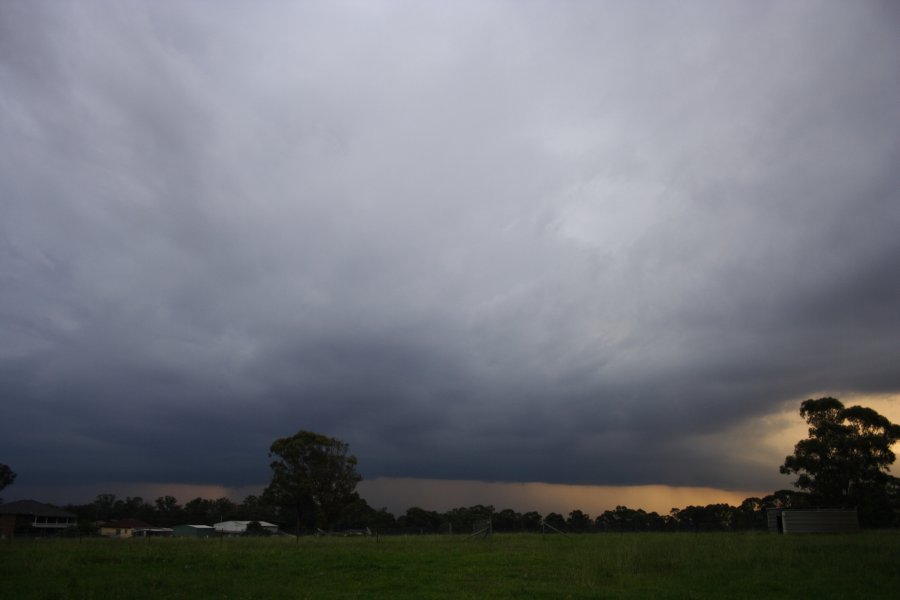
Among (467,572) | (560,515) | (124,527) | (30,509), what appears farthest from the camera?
(124,527)

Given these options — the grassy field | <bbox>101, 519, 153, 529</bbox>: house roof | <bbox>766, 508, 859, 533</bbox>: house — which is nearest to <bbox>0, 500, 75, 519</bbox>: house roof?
<bbox>101, 519, 153, 529</bbox>: house roof

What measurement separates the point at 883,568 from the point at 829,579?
10.9 ft

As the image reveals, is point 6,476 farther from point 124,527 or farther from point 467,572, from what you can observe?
point 467,572

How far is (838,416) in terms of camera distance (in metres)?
55.6

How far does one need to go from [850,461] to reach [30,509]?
96890 millimetres

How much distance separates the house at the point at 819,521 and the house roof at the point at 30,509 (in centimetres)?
8859

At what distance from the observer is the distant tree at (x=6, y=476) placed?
99000 mm

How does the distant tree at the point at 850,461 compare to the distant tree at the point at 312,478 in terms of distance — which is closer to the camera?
the distant tree at the point at 850,461

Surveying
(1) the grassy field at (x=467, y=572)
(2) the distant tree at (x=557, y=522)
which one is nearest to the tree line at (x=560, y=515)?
(2) the distant tree at (x=557, y=522)

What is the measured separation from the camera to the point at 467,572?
22.4 m

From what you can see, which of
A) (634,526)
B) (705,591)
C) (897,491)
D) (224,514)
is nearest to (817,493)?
(897,491)

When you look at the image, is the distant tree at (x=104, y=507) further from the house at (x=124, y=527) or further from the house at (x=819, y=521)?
the house at (x=819, y=521)

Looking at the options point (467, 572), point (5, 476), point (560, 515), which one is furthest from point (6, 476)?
point (467, 572)

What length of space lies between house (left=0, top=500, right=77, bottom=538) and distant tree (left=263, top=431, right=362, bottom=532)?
95.1 ft
